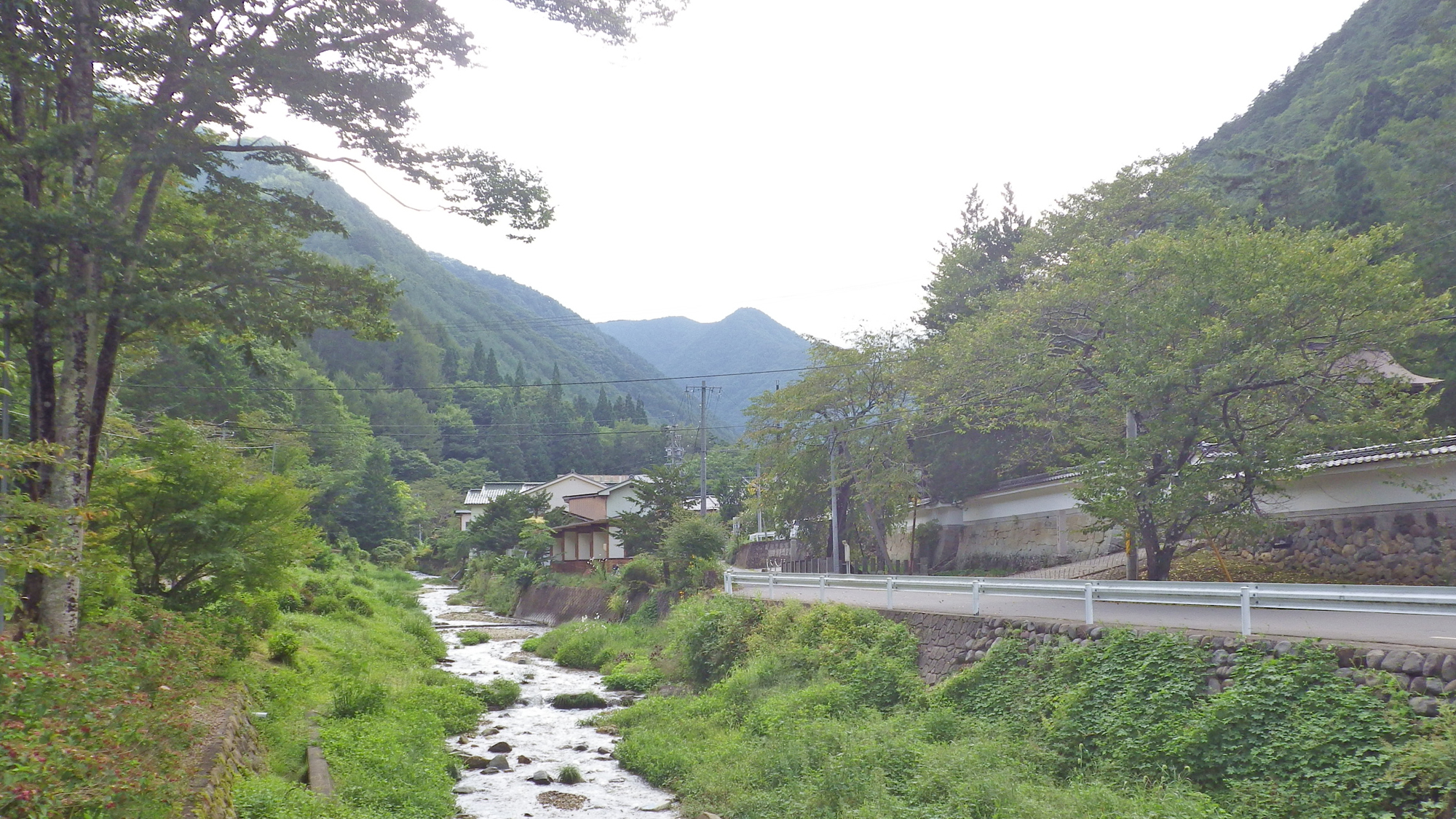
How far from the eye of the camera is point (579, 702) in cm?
2011

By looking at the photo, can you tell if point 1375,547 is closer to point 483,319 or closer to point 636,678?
point 636,678

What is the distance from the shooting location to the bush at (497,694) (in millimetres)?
20109

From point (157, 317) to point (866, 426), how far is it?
21914 millimetres

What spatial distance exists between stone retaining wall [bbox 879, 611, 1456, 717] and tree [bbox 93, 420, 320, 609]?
1107cm

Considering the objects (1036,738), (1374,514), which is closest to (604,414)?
(1374,514)

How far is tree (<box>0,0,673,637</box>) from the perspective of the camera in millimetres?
10086

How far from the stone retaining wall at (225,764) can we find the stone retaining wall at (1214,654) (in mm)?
9634

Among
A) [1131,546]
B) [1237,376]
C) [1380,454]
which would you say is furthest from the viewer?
[1380,454]

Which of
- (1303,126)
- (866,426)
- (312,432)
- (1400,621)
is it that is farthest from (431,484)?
(1400,621)

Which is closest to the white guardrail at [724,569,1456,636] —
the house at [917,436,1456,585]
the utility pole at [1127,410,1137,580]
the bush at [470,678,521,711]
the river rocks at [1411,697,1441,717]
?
the river rocks at [1411,697,1441,717]

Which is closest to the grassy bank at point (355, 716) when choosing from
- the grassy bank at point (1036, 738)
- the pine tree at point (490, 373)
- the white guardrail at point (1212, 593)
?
the grassy bank at point (1036, 738)

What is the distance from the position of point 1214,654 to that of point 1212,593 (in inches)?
72.0

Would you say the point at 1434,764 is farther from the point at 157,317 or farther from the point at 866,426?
the point at 866,426

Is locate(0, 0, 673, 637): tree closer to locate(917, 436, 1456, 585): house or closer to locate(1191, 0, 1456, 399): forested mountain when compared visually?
locate(917, 436, 1456, 585): house
